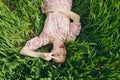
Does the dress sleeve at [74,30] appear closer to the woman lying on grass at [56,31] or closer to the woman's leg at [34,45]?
the woman lying on grass at [56,31]

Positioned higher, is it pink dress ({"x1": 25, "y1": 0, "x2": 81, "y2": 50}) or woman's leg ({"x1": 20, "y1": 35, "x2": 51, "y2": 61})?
pink dress ({"x1": 25, "y1": 0, "x2": 81, "y2": 50})

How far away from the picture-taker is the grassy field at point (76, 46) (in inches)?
126

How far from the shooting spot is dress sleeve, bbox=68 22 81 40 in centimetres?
336

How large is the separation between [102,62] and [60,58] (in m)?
0.39

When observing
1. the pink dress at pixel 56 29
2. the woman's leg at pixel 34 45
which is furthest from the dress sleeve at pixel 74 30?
the woman's leg at pixel 34 45

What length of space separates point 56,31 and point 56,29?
0.02 m

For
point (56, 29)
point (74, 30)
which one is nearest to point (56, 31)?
point (56, 29)

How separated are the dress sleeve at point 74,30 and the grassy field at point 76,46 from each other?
0.06 meters

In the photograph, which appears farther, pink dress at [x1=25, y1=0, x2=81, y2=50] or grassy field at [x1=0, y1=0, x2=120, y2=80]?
pink dress at [x1=25, y1=0, x2=81, y2=50]

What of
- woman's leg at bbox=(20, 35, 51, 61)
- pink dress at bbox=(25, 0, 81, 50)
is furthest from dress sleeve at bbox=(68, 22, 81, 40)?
woman's leg at bbox=(20, 35, 51, 61)

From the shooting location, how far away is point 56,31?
339 cm

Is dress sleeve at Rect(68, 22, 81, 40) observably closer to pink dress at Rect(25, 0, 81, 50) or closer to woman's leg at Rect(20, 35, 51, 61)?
pink dress at Rect(25, 0, 81, 50)

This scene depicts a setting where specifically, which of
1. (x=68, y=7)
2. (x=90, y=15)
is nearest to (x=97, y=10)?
(x=90, y=15)

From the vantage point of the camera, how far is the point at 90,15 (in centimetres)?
343
